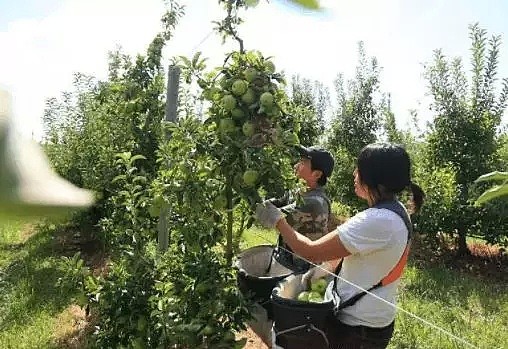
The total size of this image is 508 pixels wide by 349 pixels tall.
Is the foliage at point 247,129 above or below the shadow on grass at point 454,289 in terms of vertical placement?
above

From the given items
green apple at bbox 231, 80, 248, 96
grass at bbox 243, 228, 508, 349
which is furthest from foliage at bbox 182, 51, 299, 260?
grass at bbox 243, 228, 508, 349

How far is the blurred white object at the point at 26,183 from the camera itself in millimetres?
110

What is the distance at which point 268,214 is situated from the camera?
2.28 m

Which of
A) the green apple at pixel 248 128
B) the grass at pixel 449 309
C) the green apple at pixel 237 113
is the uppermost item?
the green apple at pixel 237 113

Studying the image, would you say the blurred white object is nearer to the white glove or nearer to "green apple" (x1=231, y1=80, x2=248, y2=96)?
"green apple" (x1=231, y1=80, x2=248, y2=96)

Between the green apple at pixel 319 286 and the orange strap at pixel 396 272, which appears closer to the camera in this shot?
the orange strap at pixel 396 272

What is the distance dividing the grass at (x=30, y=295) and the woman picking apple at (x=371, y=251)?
1845mm

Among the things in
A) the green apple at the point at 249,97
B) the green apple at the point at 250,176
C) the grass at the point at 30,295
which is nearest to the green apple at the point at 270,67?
the green apple at the point at 249,97

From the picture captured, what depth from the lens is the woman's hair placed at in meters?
2.11

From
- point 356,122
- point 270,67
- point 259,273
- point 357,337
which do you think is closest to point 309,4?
point 357,337

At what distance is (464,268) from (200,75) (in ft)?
17.6

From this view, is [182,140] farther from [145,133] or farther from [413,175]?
[413,175]

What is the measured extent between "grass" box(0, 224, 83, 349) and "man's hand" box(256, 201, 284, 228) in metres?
1.56

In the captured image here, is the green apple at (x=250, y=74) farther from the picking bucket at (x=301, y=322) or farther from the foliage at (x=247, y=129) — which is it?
the picking bucket at (x=301, y=322)
